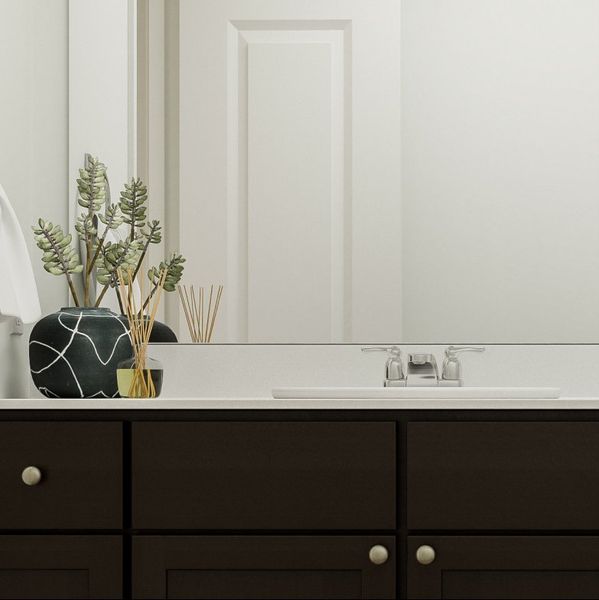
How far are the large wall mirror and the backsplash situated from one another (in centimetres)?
4

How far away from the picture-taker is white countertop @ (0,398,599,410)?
1.32 meters

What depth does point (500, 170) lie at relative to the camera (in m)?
1.84

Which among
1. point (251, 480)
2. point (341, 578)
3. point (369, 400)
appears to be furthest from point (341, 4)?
point (341, 578)

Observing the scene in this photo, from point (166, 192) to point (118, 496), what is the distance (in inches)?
29.9

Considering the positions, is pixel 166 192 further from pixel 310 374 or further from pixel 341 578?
pixel 341 578

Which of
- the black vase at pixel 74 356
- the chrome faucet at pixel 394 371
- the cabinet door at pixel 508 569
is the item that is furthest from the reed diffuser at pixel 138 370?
the cabinet door at pixel 508 569

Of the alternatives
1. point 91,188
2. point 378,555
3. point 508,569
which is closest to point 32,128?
point 91,188

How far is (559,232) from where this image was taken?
1.83m

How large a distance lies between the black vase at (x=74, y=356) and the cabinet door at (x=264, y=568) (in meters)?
0.37

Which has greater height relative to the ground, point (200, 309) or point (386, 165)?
point (386, 165)

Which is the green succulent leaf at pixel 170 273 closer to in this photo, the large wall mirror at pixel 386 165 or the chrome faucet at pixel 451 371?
the large wall mirror at pixel 386 165

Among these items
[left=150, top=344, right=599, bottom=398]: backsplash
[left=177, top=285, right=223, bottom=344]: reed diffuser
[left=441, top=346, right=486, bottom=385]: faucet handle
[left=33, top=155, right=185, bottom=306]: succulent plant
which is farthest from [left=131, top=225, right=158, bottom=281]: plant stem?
[left=441, top=346, right=486, bottom=385]: faucet handle

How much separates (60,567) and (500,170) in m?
1.19

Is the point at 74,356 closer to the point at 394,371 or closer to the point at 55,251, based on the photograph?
the point at 55,251
